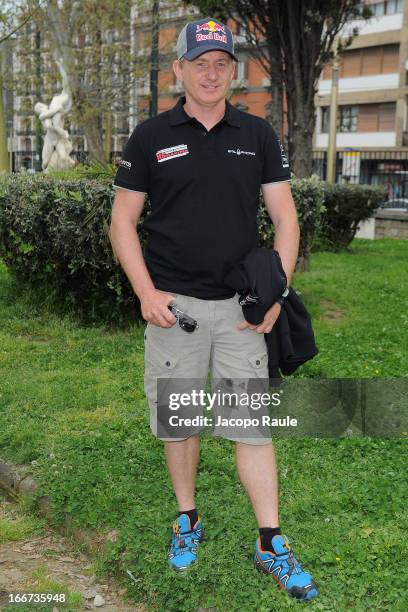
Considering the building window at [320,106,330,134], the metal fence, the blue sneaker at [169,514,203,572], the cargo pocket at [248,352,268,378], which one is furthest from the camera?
the building window at [320,106,330,134]

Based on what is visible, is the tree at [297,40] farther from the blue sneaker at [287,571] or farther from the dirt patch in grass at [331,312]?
the blue sneaker at [287,571]

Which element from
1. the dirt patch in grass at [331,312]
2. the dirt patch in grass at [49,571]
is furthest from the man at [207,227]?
the dirt patch in grass at [331,312]

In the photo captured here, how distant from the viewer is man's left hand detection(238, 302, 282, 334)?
2.96 meters

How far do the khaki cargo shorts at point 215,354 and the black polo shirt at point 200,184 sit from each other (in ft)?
0.22

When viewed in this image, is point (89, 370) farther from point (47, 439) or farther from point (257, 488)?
point (257, 488)

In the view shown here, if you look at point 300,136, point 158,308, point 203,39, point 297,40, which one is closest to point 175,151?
point 203,39

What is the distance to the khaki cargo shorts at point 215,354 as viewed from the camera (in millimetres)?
3014

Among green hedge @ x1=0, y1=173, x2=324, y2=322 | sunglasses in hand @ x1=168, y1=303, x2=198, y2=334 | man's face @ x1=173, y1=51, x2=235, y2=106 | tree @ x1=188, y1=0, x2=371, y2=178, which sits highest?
tree @ x1=188, y1=0, x2=371, y2=178

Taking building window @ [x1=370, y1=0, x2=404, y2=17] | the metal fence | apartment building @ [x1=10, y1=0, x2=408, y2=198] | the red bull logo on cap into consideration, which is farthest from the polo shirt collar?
building window @ [x1=370, y1=0, x2=404, y2=17]

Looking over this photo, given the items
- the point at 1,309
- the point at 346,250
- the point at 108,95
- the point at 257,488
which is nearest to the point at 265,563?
the point at 257,488

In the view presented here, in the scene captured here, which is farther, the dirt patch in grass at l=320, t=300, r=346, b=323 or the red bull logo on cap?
the dirt patch in grass at l=320, t=300, r=346, b=323

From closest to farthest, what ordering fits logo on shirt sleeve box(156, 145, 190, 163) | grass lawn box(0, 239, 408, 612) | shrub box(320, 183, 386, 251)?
1. logo on shirt sleeve box(156, 145, 190, 163)
2. grass lawn box(0, 239, 408, 612)
3. shrub box(320, 183, 386, 251)

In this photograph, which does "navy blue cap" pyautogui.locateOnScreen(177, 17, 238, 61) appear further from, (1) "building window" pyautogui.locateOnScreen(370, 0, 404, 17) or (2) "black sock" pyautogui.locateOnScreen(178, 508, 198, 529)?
(1) "building window" pyautogui.locateOnScreen(370, 0, 404, 17)

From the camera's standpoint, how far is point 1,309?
26.6ft
